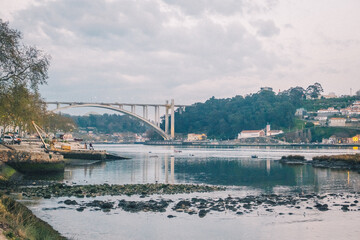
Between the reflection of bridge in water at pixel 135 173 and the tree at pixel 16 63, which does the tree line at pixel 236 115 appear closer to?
the reflection of bridge in water at pixel 135 173

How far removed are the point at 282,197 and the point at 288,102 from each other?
163m

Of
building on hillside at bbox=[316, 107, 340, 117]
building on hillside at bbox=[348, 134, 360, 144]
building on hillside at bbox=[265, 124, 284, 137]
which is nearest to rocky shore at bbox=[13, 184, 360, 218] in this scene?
building on hillside at bbox=[348, 134, 360, 144]

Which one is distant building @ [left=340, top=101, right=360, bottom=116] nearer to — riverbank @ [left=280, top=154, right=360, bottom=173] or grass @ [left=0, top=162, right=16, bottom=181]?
riverbank @ [left=280, top=154, right=360, bottom=173]

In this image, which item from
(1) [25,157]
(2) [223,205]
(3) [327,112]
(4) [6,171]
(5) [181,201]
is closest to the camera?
(2) [223,205]

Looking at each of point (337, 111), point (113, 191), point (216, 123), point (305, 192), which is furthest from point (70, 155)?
point (337, 111)

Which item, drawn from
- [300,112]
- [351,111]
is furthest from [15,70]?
[351,111]

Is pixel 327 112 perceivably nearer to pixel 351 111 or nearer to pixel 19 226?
pixel 351 111

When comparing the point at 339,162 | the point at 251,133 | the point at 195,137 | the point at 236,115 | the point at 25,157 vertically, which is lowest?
the point at 339,162

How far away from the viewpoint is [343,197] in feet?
72.2

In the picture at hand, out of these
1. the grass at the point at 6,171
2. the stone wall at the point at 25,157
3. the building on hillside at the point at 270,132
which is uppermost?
the building on hillside at the point at 270,132

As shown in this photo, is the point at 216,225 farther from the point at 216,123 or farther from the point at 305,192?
the point at 216,123

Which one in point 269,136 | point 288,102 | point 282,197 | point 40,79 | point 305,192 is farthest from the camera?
point 288,102

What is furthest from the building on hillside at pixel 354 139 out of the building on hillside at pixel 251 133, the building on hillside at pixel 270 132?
the building on hillside at pixel 251 133

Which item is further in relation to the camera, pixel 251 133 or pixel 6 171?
pixel 251 133
